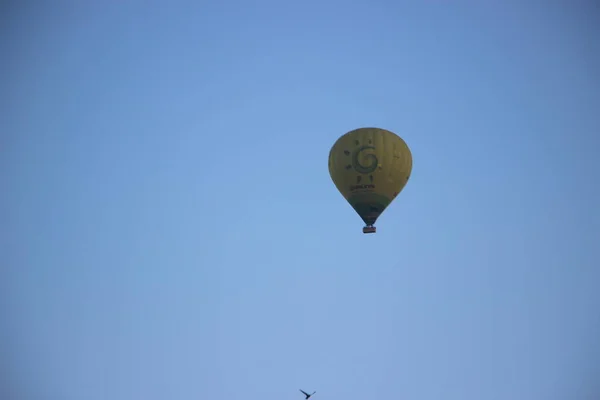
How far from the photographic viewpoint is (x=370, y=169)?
61.6 m

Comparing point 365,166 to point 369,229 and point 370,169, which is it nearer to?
point 370,169

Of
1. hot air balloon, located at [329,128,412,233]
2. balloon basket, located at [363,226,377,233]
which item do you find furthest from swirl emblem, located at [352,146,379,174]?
balloon basket, located at [363,226,377,233]

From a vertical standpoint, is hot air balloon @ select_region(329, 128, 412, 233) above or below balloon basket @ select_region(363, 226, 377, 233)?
above

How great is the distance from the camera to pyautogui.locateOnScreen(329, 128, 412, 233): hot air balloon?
61625 mm

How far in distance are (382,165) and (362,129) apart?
8.11ft

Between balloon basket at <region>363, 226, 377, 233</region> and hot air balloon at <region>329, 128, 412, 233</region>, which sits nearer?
balloon basket at <region>363, 226, 377, 233</region>

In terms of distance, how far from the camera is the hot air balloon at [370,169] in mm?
61625

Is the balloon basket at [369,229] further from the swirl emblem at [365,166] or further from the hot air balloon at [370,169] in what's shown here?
the swirl emblem at [365,166]

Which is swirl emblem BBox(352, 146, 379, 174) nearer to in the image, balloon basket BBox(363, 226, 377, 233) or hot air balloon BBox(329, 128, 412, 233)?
hot air balloon BBox(329, 128, 412, 233)

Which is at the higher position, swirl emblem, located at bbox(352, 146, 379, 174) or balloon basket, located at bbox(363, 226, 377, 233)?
swirl emblem, located at bbox(352, 146, 379, 174)

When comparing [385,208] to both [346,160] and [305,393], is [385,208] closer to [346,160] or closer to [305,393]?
[346,160]

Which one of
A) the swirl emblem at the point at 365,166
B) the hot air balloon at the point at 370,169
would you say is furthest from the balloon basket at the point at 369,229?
the swirl emblem at the point at 365,166

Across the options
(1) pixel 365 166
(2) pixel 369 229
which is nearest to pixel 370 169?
(1) pixel 365 166

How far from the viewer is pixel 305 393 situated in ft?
235
